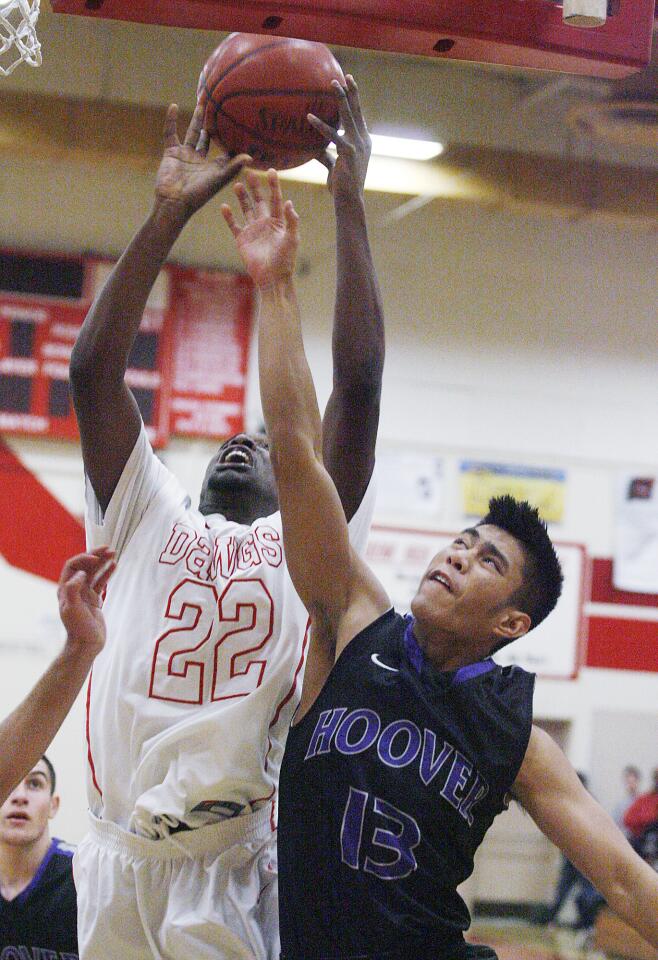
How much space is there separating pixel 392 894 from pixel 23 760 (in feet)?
2.67

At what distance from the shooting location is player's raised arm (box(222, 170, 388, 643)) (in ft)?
8.75

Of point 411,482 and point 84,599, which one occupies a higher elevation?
point 411,482

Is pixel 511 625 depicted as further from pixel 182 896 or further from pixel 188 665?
pixel 182 896

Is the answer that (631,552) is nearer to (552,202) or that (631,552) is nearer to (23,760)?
(552,202)

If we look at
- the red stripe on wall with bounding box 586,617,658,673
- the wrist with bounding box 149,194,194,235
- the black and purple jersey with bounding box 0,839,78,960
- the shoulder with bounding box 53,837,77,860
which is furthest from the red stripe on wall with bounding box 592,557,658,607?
the wrist with bounding box 149,194,194,235

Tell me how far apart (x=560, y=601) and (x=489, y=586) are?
6.39m

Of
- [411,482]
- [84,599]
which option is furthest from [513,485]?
[84,599]

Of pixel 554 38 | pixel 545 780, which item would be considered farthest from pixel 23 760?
pixel 554 38

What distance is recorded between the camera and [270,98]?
311 centimetres

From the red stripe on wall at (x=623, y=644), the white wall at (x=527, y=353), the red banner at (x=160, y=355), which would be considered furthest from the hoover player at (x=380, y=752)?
the red stripe on wall at (x=623, y=644)

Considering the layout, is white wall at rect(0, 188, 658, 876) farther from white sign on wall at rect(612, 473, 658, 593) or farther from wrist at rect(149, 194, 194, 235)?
wrist at rect(149, 194, 194, 235)

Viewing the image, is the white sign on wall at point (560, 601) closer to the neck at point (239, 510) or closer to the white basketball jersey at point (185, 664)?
the neck at point (239, 510)

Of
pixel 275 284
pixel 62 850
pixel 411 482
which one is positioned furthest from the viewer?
pixel 411 482

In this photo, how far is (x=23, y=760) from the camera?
2568 millimetres
